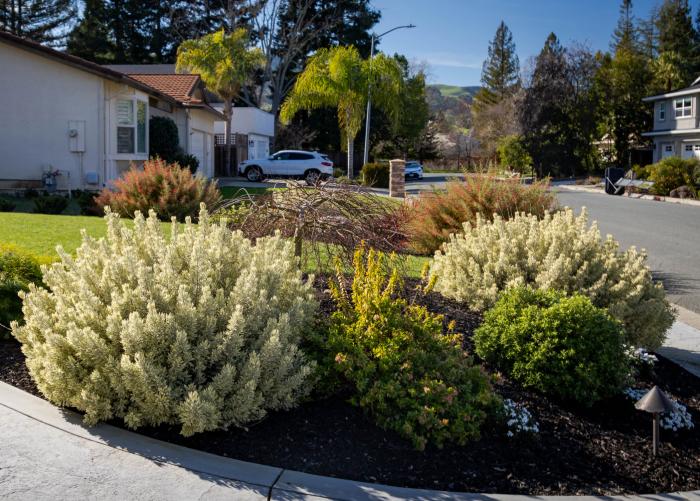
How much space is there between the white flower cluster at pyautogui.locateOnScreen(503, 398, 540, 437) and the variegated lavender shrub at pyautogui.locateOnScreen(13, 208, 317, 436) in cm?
123

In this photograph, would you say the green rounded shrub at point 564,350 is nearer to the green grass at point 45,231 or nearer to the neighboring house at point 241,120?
the green grass at point 45,231

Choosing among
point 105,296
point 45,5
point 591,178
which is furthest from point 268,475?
point 45,5

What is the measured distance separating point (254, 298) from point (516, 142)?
46.9 m

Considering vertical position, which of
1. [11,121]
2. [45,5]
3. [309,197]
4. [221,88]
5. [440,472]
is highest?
[45,5]

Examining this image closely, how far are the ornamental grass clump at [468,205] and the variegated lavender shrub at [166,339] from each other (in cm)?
523

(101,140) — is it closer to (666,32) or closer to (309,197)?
(309,197)

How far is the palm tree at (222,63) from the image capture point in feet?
121

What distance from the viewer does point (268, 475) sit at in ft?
→ 11.4

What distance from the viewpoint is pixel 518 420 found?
412cm

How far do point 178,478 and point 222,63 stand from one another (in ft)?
118

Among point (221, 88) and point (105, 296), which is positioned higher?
point (221, 88)

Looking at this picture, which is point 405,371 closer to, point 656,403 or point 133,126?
point 656,403

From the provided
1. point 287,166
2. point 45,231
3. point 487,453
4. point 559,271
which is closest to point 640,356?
point 559,271

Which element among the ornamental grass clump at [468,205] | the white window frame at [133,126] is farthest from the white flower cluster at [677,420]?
the white window frame at [133,126]
